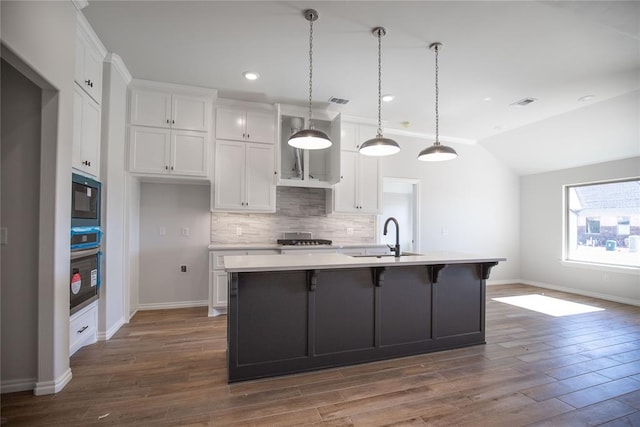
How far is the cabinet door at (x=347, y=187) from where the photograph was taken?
4.66 m

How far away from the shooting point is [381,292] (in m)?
2.67

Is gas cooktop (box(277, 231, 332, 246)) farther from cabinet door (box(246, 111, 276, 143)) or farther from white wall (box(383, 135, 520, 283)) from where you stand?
white wall (box(383, 135, 520, 283))

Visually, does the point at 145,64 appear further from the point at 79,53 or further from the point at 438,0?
the point at 438,0

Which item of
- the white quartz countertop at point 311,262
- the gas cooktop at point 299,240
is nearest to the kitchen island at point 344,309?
the white quartz countertop at point 311,262

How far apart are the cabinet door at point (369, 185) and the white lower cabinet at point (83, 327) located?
3.57m

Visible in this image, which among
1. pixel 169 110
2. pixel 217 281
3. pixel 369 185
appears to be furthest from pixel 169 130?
pixel 369 185

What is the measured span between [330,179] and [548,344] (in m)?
3.26

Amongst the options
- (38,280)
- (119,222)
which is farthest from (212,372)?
(119,222)

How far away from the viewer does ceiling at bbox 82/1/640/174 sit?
2.43m

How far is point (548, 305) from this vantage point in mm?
4551

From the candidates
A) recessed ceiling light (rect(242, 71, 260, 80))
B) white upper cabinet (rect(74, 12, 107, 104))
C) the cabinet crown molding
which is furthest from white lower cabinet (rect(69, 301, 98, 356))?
recessed ceiling light (rect(242, 71, 260, 80))

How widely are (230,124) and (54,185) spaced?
7.93ft

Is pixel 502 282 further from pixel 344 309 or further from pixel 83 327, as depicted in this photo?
pixel 83 327

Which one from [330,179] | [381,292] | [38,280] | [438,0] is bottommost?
[381,292]
